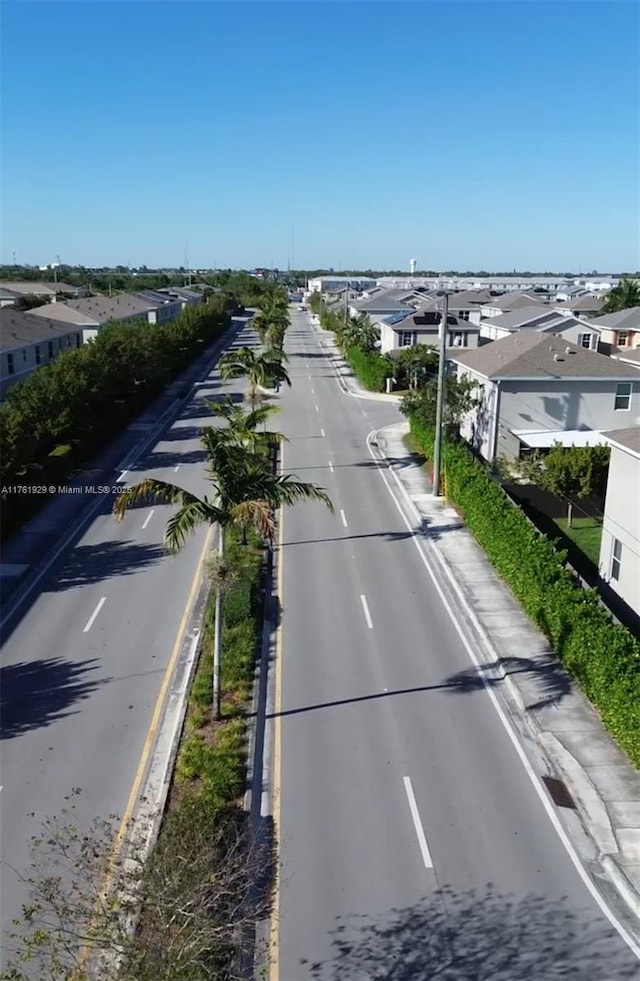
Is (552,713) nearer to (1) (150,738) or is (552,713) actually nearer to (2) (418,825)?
(2) (418,825)

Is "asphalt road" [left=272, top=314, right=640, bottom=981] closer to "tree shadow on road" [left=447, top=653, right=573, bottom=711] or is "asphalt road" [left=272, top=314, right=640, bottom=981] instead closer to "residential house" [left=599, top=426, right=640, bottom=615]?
"tree shadow on road" [left=447, top=653, right=573, bottom=711]

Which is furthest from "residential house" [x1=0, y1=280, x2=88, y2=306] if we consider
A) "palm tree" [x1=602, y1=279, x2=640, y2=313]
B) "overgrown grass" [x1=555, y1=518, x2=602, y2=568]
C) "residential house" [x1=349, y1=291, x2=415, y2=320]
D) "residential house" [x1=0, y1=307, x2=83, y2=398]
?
"overgrown grass" [x1=555, y1=518, x2=602, y2=568]

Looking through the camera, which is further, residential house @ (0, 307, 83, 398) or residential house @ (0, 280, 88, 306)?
residential house @ (0, 280, 88, 306)

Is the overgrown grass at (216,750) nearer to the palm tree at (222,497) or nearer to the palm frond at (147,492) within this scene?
the palm tree at (222,497)

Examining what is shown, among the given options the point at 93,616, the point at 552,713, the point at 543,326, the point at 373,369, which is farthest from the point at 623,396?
the point at 93,616

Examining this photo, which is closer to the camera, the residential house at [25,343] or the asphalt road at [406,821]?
the asphalt road at [406,821]

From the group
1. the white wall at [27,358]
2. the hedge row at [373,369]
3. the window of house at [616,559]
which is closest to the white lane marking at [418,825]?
the window of house at [616,559]
